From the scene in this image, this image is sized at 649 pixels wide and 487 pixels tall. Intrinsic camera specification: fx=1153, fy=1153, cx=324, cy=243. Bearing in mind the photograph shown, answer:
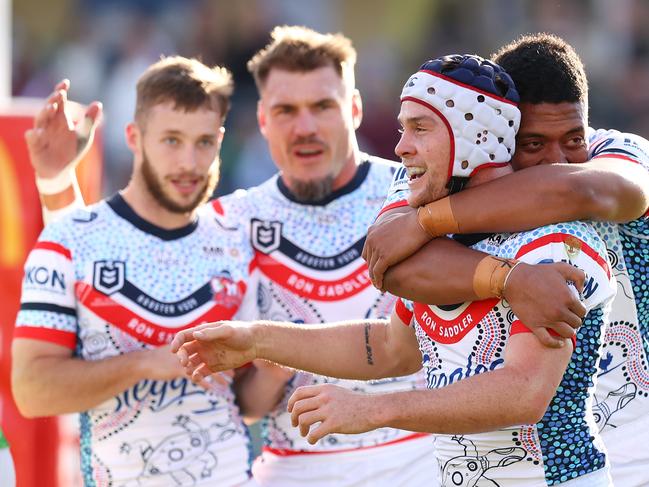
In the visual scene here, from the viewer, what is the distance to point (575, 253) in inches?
120

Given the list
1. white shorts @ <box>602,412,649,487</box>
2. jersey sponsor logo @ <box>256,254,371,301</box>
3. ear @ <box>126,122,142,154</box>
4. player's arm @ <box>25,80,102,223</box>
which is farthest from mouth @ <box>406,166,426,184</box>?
player's arm @ <box>25,80,102,223</box>

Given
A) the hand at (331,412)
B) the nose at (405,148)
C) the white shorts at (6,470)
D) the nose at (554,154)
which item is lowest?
the hand at (331,412)

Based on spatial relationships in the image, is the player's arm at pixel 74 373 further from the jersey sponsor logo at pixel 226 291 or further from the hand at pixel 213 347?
the hand at pixel 213 347

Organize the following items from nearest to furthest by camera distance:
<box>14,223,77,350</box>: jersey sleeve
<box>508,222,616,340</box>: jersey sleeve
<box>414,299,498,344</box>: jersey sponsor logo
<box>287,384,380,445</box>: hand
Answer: <box>287,384,380,445</box>: hand → <box>508,222,616,340</box>: jersey sleeve → <box>414,299,498,344</box>: jersey sponsor logo → <box>14,223,77,350</box>: jersey sleeve

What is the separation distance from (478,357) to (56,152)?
2.80 metres

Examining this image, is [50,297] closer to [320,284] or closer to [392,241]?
[320,284]

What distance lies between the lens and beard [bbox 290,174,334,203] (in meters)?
5.02

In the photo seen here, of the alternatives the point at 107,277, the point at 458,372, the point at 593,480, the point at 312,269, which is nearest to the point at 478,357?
the point at 458,372

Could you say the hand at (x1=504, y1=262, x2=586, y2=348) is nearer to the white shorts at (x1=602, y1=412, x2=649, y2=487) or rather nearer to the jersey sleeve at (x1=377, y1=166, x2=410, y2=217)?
the jersey sleeve at (x1=377, y1=166, x2=410, y2=217)

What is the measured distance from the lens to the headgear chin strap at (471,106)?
3.11 metres

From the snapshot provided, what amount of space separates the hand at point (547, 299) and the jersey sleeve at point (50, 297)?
217 cm

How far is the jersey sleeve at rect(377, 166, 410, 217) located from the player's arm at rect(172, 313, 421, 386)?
36 cm

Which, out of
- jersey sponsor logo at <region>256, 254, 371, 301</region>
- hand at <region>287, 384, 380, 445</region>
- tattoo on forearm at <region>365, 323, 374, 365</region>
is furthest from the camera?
jersey sponsor logo at <region>256, 254, 371, 301</region>

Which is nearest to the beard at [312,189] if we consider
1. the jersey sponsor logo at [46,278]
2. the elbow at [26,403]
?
the jersey sponsor logo at [46,278]
